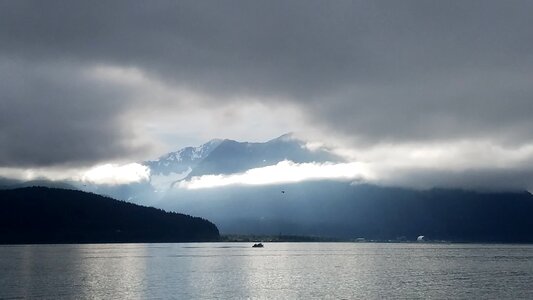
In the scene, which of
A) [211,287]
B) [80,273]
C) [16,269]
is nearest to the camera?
[211,287]

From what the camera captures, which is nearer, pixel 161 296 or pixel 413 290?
pixel 161 296

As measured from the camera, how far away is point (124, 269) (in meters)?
178

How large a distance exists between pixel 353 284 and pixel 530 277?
53833 millimetres

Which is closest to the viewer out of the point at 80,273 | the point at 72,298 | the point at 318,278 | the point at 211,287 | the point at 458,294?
the point at 72,298

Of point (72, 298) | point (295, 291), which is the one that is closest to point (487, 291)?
point (295, 291)

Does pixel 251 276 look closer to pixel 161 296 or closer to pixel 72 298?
pixel 161 296

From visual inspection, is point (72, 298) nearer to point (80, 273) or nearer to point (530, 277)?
point (80, 273)

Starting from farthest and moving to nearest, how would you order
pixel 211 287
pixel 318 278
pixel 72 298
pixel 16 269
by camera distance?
pixel 16 269, pixel 318 278, pixel 211 287, pixel 72 298

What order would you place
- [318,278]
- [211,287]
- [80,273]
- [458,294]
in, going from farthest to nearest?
[80,273] → [318,278] → [211,287] → [458,294]

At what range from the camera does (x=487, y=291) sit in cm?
Answer: 12200

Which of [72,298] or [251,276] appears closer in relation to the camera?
[72,298]

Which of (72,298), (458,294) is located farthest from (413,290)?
(72,298)

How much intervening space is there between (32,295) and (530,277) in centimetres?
11926

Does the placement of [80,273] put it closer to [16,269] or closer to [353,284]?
[16,269]
